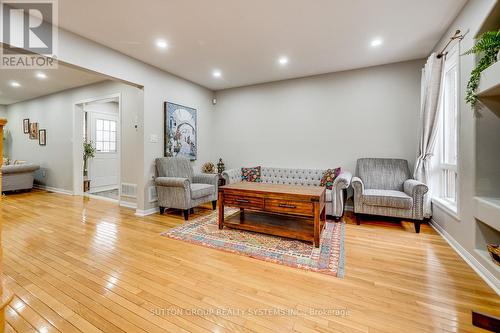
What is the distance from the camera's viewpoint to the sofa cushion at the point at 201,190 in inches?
141

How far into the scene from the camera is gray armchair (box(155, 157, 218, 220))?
3.45 m

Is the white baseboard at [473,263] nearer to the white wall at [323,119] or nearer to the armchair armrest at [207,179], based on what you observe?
the white wall at [323,119]

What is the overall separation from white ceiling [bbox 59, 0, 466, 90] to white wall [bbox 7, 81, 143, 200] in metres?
1.06

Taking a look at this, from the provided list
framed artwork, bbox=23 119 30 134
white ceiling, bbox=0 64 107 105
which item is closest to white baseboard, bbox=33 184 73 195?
framed artwork, bbox=23 119 30 134

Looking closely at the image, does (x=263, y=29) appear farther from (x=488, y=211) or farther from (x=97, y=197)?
(x=97, y=197)

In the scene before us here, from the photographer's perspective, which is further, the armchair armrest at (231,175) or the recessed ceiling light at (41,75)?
the recessed ceiling light at (41,75)

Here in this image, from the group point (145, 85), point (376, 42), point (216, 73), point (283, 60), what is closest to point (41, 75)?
point (145, 85)

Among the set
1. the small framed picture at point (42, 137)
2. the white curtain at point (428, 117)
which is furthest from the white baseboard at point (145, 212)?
the small framed picture at point (42, 137)

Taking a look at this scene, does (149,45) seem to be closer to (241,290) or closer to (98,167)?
(241,290)

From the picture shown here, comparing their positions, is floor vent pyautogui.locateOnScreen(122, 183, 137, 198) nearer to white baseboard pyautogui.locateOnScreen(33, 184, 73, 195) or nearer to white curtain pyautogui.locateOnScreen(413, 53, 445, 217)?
white baseboard pyautogui.locateOnScreen(33, 184, 73, 195)

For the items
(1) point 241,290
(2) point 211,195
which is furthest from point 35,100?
(1) point 241,290

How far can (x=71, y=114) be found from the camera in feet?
17.5

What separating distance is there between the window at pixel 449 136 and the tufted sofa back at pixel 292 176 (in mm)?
1737

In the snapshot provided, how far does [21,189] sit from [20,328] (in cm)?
601
